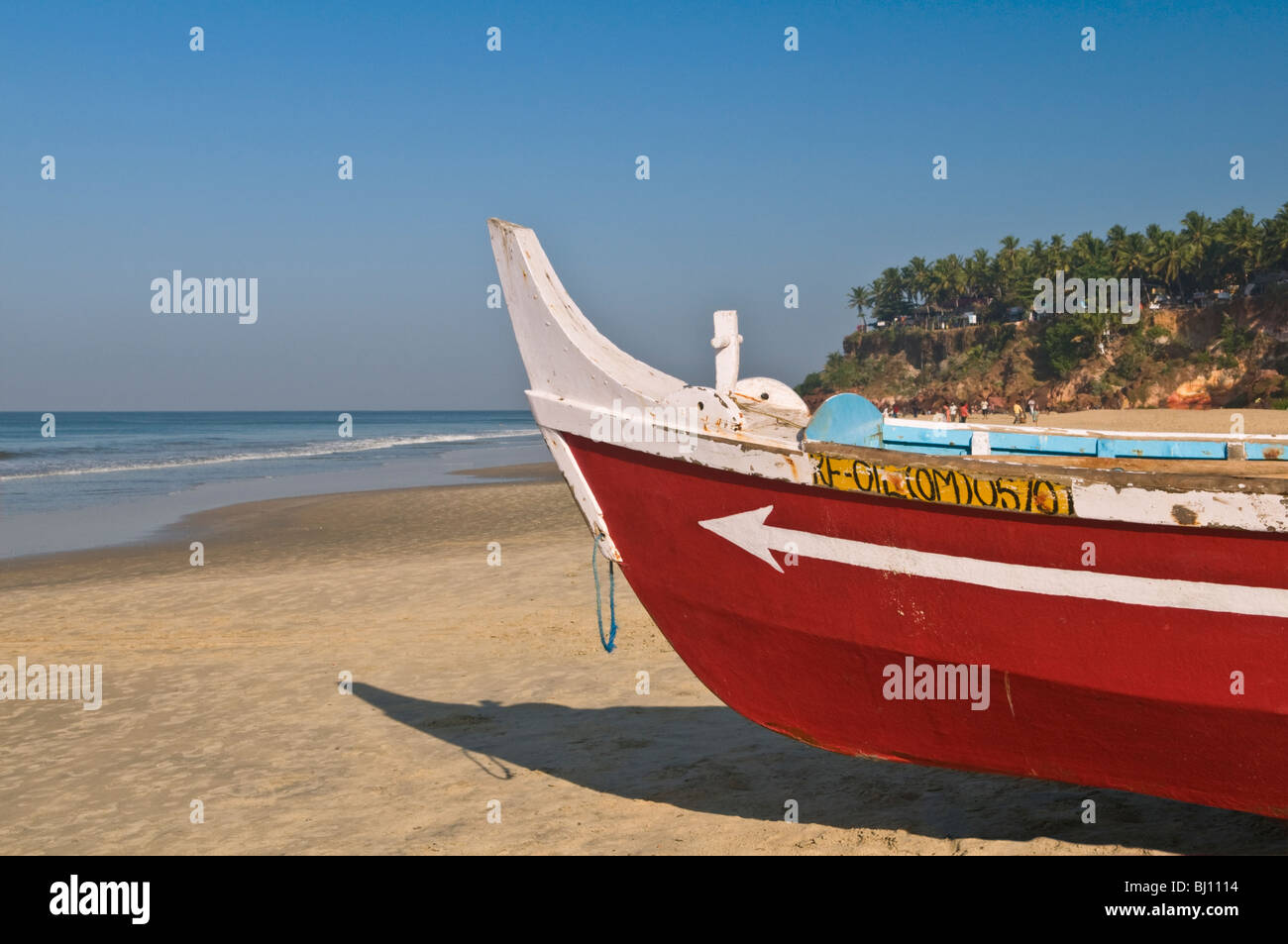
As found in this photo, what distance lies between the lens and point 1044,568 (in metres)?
3.78

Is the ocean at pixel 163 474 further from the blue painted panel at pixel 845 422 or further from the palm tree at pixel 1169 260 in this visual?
the palm tree at pixel 1169 260

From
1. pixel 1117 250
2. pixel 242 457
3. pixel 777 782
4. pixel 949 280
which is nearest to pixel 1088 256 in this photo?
pixel 1117 250

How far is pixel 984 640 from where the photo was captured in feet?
13.2

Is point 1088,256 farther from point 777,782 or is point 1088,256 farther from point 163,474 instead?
point 777,782

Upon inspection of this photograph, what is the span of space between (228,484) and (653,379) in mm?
29463

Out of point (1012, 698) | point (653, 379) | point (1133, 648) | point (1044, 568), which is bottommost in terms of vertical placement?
point (1012, 698)

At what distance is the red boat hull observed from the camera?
11.8ft

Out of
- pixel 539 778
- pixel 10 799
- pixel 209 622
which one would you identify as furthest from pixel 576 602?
pixel 10 799

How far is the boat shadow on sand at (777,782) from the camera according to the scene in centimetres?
480

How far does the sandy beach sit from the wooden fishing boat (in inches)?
33.0

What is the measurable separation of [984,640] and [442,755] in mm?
3949

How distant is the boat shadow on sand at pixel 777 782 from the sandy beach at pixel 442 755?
0.02m

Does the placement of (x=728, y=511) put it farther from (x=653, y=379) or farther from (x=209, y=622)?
(x=209, y=622)

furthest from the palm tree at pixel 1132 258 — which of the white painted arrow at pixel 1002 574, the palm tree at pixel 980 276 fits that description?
the white painted arrow at pixel 1002 574
